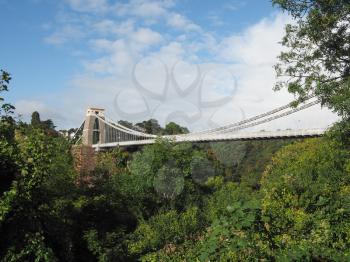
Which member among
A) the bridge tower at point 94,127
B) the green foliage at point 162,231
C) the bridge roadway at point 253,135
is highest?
the bridge tower at point 94,127

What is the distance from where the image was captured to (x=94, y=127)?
69.7m

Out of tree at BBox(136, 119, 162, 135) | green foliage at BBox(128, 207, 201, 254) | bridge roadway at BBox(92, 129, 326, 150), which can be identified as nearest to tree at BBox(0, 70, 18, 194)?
green foliage at BBox(128, 207, 201, 254)

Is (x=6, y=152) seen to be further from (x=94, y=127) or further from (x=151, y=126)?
(x=151, y=126)

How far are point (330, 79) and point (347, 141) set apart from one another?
1433 mm

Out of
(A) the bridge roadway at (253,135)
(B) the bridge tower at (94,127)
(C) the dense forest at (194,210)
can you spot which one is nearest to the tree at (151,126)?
(B) the bridge tower at (94,127)

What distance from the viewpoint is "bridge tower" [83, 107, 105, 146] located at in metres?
64.9

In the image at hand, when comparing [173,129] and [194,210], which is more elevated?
[173,129]

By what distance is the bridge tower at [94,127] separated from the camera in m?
64.9

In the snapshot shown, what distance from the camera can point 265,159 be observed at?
173ft

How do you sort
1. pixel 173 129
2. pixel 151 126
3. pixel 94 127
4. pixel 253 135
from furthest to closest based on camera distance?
pixel 151 126 < pixel 173 129 < pixel 94 127 < pixel 253 135

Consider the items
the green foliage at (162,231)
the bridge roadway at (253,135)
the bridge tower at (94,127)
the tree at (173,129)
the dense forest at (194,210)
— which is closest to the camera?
the dense forest at (194,210)

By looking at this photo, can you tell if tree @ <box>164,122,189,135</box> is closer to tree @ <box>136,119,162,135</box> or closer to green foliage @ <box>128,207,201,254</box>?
tree @ <box>136,119,162,135</box>

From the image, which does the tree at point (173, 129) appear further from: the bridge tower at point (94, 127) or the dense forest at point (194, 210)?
the dense forest at point (194, 210)

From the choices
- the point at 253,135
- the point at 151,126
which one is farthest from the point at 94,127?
the point at 253,135
